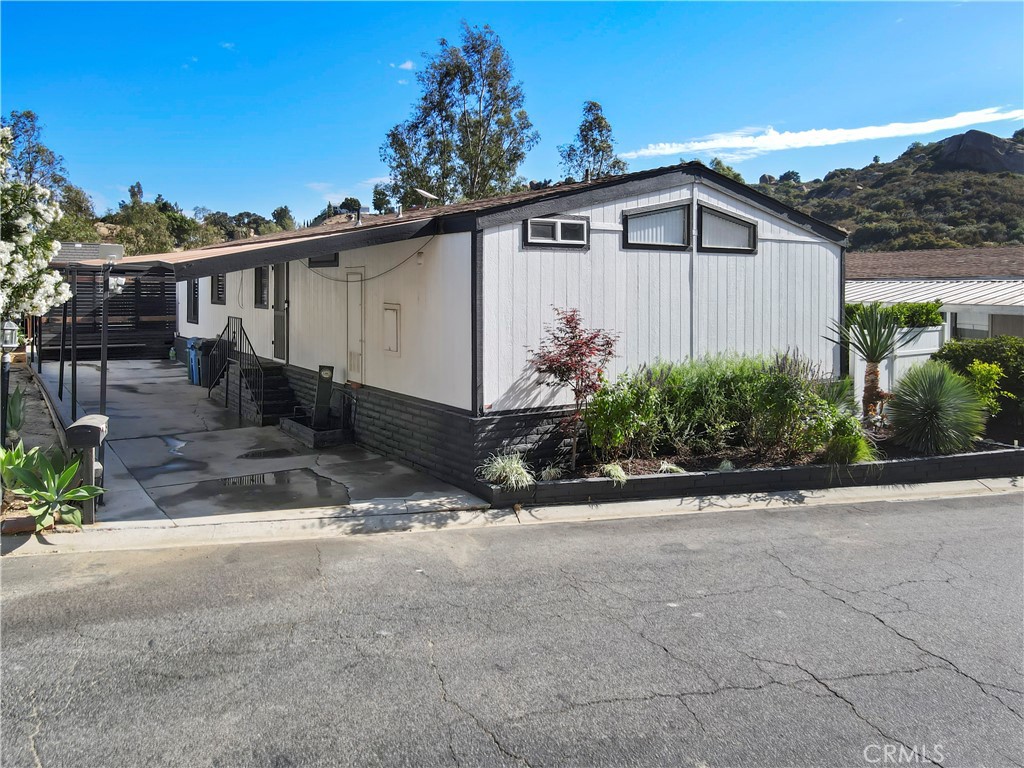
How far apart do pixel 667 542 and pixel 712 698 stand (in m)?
2.98

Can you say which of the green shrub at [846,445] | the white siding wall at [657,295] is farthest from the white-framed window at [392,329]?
the green shrub at [846,445]

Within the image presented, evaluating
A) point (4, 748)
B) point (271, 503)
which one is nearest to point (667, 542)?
point (271, 503)

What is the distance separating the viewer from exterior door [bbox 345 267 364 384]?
11.6m

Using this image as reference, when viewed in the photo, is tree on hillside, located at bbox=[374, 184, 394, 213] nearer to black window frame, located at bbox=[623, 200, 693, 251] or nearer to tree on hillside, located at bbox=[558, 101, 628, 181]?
tree on hillside, located at bbox=[558, 101, 628, 181]

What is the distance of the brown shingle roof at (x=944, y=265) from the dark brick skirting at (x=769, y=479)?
12.2 metres

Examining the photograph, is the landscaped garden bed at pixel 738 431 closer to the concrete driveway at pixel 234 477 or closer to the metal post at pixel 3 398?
the concrete driveway at pixel 234 477

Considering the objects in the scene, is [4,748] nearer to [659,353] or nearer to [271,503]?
[271,503]

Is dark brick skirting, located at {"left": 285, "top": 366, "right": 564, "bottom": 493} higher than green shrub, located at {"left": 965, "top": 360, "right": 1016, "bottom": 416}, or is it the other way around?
green shrub, located at {"left": 965, "top": 360, "right": 1016, "bottom": 416}

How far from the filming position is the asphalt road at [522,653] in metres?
3.95

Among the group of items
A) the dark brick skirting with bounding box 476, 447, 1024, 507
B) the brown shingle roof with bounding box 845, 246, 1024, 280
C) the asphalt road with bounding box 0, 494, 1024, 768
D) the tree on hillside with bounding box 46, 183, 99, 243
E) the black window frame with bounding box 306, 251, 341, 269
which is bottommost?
the asphalt road with bounding box 0, 494, 1024, 768

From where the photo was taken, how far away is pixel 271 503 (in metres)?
8.43

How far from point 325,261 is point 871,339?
8.32 m

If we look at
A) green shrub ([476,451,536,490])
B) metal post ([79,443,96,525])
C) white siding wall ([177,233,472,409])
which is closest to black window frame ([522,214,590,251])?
white siding wall ([177,233,472,409])

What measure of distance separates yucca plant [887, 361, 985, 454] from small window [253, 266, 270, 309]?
11.6 metres
